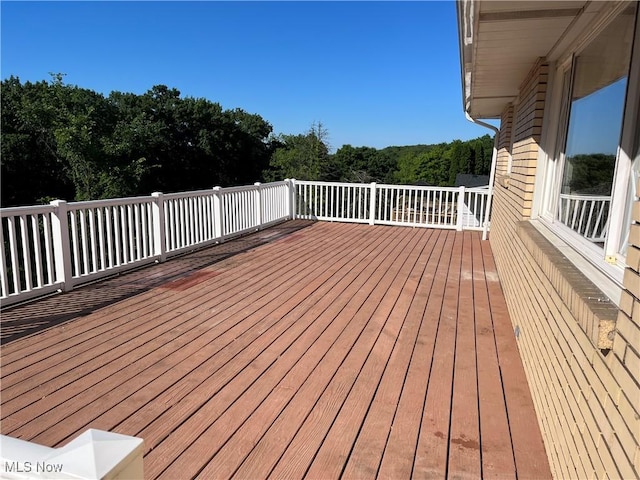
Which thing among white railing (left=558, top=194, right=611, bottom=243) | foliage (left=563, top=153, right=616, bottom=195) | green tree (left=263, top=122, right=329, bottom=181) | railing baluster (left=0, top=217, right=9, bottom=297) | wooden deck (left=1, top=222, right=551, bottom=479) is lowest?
wooden deck (left=1, top=222, right=551, bottom=479)

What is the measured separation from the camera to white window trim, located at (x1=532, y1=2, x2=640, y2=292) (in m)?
1.61

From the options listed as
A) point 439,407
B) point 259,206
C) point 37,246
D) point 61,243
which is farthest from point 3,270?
point 259,206

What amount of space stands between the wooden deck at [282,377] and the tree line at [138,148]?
15716 millimetres

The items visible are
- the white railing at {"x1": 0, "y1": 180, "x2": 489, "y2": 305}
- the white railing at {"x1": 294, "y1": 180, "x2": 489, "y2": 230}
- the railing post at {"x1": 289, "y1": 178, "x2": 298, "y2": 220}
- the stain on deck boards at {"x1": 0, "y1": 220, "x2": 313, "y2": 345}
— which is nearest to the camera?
the stain on deck boards at {"x1": 0, "y1": 220, "x2": 313, "y2": 345}

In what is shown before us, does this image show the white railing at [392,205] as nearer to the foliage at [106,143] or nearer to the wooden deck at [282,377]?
the wooden deck at [282,377]

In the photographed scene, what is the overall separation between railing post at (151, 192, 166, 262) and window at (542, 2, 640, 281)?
167 inches

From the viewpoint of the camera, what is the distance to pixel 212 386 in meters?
2.39

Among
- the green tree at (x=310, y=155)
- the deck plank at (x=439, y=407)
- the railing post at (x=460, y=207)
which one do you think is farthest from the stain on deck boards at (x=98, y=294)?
the green tree at (x=310, y=155)

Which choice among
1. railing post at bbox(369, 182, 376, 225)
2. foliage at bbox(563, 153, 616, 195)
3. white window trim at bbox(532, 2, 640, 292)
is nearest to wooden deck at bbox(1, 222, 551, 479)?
white window trim at bbox(532, 2, 640, 292)

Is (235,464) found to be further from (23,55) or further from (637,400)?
(23,55)

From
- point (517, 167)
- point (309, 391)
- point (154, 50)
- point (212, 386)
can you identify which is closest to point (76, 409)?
point (212, 386)

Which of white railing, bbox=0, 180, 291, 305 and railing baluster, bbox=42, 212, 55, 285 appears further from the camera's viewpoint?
railing baluster, bbox=42, 212, 55, 285

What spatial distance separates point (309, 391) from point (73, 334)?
1949 millimetres

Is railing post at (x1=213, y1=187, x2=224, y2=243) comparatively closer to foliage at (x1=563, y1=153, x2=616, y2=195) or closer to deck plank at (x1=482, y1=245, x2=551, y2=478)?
deck plank at (x1=482, y1=245, x2=551, y2=478)
